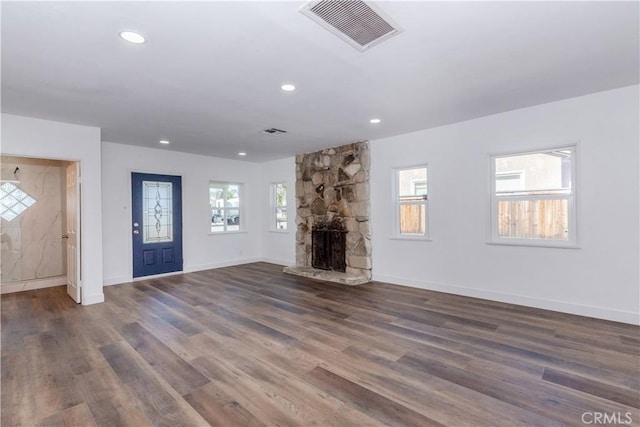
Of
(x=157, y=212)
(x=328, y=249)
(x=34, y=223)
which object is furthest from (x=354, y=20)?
(x=34, y=223)

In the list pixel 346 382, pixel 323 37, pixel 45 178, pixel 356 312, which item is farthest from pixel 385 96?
pixel 45 178

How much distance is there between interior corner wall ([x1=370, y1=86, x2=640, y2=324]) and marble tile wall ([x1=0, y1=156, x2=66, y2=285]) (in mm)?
6013

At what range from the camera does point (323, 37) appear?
2.25m

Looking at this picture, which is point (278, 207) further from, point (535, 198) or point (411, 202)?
point (535, 198)

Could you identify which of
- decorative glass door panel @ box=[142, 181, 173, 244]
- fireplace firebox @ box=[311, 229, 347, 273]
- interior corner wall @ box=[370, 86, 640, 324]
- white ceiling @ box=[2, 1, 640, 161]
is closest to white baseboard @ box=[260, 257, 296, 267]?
fireplace firebox @ box=[311, 229, 347, 273]

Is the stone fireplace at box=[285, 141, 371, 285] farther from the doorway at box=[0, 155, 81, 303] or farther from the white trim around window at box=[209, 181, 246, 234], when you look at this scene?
the doorway at box=[0, 155, 81, 303]

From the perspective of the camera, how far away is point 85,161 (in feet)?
14.5

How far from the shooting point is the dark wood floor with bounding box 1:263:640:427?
6.58 ft

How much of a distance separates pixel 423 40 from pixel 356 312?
302 centimetres

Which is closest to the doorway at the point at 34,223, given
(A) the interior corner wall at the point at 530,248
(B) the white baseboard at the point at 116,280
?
(B) the white baseboard at the point at 116,280

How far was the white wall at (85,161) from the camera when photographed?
408 cm

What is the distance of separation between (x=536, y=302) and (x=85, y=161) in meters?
6.41

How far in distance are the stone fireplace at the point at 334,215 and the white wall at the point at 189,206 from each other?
1535 mm

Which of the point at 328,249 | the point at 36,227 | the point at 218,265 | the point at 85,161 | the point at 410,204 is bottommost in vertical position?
the point at 218,265
